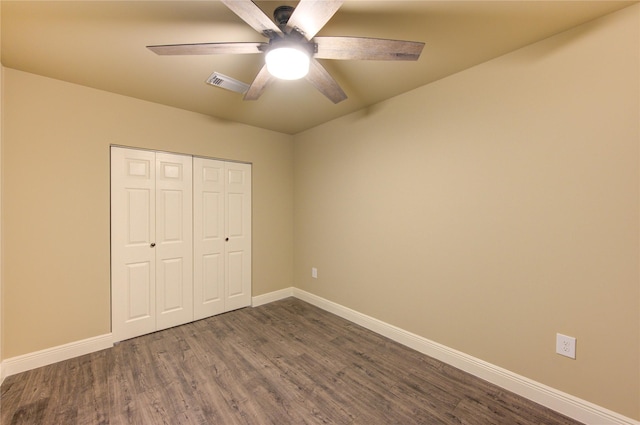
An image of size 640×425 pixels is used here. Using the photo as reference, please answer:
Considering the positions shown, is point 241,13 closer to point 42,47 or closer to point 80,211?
point 42,47

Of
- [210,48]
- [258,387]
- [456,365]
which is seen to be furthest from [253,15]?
[456,365]

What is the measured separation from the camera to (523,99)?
188 cm

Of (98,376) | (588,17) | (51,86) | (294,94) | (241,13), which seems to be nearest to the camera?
(241,13)

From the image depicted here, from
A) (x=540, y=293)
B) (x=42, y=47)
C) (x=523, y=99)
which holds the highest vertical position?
(x=42, y=47)

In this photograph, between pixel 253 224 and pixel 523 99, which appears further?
pixel 253 224

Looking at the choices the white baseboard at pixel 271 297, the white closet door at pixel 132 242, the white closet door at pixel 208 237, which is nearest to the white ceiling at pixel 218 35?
the white closet door at pixel 132 242

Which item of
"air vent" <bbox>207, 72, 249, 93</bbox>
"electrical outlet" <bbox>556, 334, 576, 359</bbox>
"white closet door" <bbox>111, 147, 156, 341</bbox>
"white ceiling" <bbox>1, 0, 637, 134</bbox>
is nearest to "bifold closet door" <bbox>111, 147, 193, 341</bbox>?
"white closet door" <bbox>111, 147, 156, 341</bbox>

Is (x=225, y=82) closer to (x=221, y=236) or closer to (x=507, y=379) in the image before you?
(x=221, y=236)

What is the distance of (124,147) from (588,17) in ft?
12.7

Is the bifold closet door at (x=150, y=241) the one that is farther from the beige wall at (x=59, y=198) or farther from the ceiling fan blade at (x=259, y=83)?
the ceiling fan blade at (x=259, y=83)

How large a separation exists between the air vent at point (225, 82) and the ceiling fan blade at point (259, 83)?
0.92ft

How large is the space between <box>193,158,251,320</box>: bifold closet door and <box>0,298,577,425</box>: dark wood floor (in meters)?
0.65

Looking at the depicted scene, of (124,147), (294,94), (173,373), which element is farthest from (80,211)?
(294,94)

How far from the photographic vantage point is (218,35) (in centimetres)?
175
